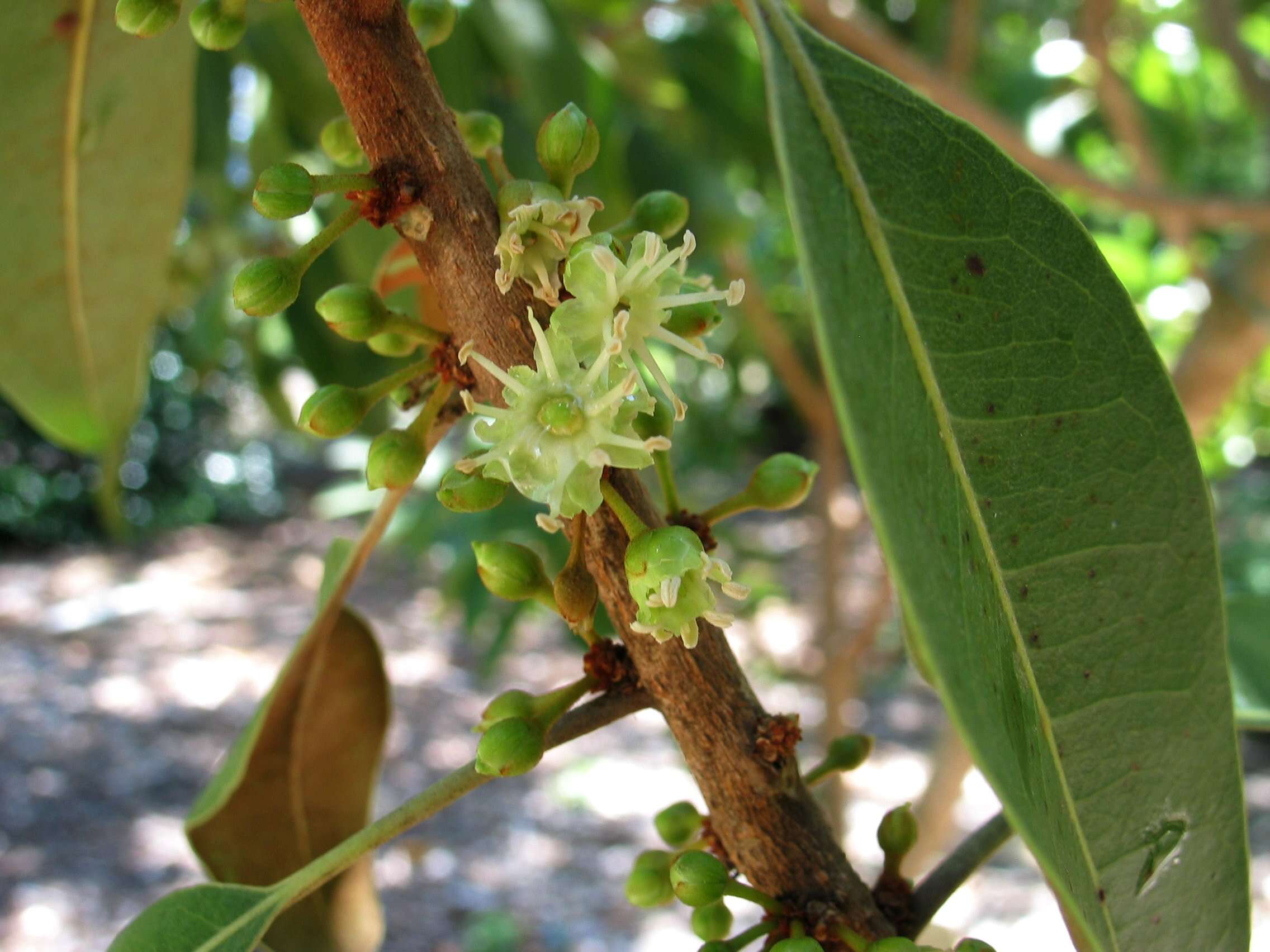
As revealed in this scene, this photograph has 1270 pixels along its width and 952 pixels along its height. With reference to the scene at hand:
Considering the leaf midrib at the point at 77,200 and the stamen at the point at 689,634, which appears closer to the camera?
the stamen at the point at 689,634

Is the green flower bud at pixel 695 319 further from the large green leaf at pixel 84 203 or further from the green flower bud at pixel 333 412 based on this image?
the large green leaf at pixel 84 203

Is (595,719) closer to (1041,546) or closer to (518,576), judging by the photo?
(518,576)

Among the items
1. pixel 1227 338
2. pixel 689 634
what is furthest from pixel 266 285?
pixel 1227 338

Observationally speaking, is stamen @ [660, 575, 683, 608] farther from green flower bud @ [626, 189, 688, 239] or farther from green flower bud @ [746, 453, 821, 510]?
green flower bud @ [626, 189, 688, 239]

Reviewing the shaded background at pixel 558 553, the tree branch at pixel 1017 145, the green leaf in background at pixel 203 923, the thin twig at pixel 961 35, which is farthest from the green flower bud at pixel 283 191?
the thin twig at pixel 961 35

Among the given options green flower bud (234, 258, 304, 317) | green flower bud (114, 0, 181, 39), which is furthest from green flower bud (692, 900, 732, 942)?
green flower bud (114, 0, 181, 39)

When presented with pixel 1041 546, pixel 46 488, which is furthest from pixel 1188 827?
pixel 46 488
